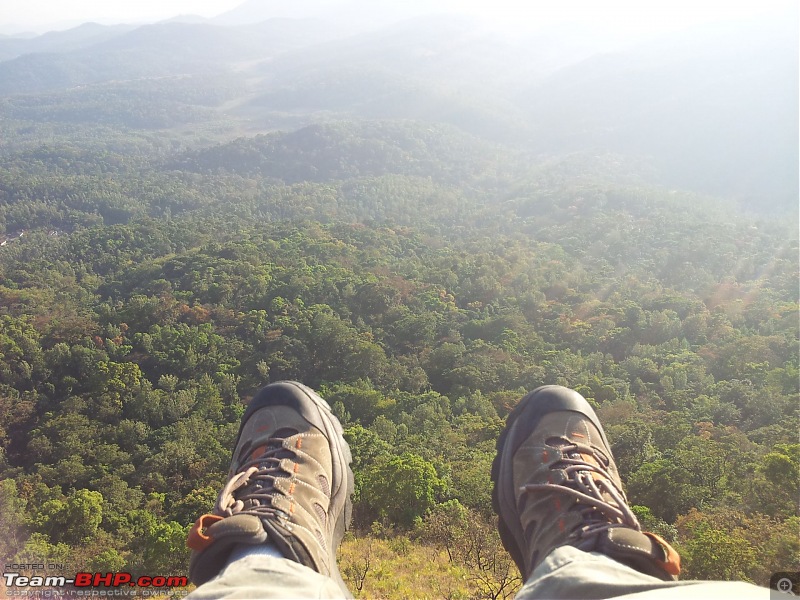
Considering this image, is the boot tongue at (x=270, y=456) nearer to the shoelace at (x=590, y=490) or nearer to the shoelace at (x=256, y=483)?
the shoelace at (x=256, y=483)

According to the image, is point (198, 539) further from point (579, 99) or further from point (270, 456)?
point (579, 99)

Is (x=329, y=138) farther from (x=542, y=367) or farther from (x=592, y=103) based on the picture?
(x=542, y=367)

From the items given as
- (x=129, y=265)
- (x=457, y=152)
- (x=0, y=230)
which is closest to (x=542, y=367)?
(x=129, y=265)

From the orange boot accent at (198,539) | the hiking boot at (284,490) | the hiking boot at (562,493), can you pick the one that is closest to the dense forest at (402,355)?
the hiking boot at (562,493)

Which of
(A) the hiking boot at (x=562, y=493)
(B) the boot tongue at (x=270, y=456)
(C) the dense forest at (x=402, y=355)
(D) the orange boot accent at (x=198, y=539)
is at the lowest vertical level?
(C) the dense forest at (x=402, y=355)

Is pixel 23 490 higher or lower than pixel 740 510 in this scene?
lower
